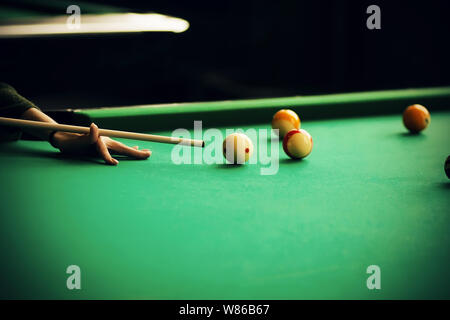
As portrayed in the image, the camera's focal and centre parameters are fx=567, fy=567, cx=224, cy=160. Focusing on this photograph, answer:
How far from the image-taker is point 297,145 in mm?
2553

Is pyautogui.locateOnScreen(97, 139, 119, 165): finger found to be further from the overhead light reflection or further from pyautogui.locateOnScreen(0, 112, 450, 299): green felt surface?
the overhead light reflection

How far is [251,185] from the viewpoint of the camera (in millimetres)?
2125

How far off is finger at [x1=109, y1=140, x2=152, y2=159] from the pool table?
38 mm

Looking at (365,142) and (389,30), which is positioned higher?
(389,30)

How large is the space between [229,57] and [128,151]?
598 centimetres

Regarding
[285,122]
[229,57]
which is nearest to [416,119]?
[285,122]

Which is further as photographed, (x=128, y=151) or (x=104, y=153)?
(x=128, y=151)

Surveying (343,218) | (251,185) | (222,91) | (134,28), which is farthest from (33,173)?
(222,91)

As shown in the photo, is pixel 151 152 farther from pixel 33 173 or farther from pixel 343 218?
pixel 343 218

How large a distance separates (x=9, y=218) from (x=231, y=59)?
6.88 m

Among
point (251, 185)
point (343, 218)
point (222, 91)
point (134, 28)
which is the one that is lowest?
point (343, 218)

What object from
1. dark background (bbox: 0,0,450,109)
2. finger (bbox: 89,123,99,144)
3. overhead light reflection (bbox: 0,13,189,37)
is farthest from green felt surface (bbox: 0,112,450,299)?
dark background (bbox: 0,0,450,109)

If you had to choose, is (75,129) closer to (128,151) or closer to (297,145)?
(128,151)

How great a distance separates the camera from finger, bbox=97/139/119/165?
8.11 feet
